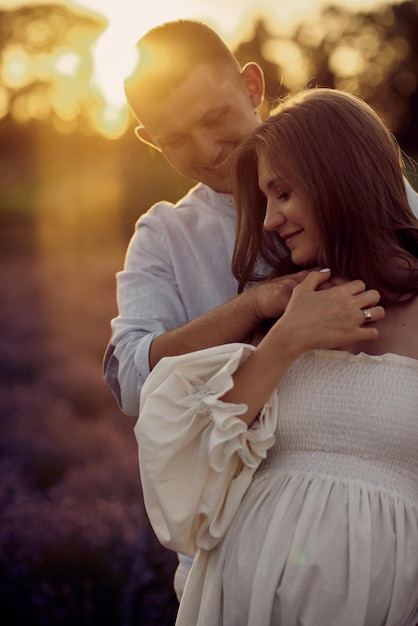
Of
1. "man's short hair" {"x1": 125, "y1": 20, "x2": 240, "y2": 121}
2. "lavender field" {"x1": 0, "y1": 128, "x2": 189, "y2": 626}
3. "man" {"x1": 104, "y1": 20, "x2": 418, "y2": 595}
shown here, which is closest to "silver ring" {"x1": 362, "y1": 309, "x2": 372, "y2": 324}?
"man" {"x1": 104, "y1": 20, "x2": 418, "y2": 595}

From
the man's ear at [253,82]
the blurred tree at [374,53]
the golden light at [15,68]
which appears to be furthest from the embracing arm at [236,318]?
the blurred tree at [374,53]

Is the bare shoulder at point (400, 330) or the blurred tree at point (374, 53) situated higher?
the bare shoulder at point (400, 330)

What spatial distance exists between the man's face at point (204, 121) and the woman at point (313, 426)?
0.57 m

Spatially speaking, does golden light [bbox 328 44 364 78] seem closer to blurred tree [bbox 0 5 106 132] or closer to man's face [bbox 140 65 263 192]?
blurred tree [bbox 0 5 106 132]

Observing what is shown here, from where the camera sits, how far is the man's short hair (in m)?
3.35

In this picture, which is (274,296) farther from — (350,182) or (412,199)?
(412,199)

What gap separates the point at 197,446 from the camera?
258 cm

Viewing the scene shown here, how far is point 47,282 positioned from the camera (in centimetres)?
775

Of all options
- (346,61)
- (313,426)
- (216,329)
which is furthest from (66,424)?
(346,61)

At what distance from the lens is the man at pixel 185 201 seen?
10.7 feet

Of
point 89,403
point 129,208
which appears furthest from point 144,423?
point 129,208

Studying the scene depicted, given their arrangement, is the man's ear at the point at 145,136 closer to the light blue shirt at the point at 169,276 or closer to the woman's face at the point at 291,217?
the light blue shirt at the point at 169,276

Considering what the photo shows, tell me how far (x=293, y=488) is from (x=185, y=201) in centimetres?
140

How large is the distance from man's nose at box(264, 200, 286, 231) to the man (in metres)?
0.46
